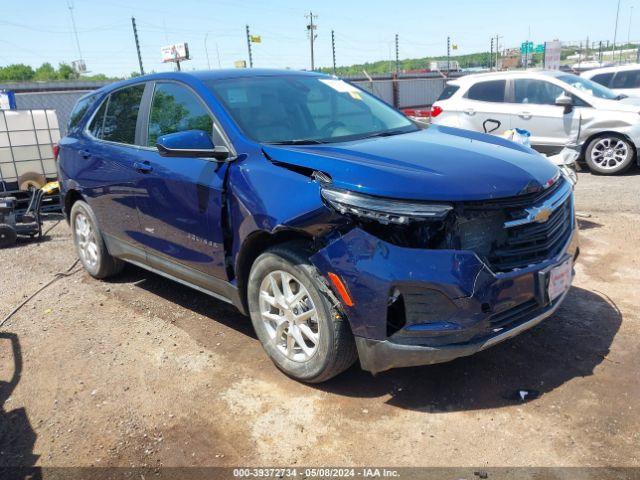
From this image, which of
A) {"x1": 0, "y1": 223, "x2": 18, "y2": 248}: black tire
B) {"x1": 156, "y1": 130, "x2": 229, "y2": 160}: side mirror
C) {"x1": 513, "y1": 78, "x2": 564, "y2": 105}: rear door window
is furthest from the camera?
{"x1": 513, "y1": 78, "x2": 564, "y2": 105}: rear door window

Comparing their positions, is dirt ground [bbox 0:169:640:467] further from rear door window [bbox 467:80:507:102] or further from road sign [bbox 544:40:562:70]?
road sign [bbox 544:40:562:70]

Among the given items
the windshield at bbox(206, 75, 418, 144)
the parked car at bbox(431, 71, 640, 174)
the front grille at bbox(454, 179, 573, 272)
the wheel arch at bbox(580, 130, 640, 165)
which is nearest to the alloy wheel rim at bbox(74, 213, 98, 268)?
the windshield at bbox(206, 75, 418, 144)

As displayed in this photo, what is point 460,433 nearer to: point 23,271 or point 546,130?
point 23,271

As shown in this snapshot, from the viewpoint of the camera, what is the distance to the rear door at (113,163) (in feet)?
14.1

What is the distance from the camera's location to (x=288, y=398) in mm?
3182

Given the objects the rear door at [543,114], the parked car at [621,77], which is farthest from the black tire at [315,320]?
the parked car at [621,77]

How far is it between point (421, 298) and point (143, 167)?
2.41 meters

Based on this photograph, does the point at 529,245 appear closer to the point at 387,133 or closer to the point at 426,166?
the point at 426,166

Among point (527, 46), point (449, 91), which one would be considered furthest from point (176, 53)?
point (527, 46)

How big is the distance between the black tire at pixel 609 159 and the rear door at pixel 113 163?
25.4 ft

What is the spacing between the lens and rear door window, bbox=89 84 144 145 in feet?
14.4

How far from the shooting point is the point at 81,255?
5.46 metres

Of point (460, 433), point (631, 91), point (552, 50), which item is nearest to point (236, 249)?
point (460, 433)

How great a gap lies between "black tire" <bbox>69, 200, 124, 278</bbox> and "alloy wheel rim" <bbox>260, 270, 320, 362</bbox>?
2.33 metres
